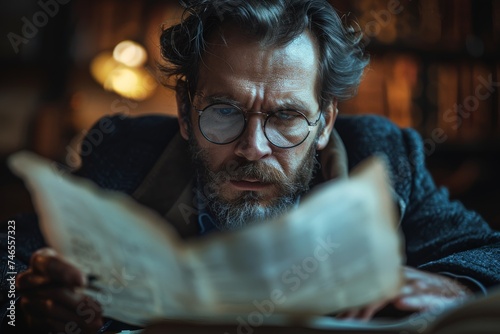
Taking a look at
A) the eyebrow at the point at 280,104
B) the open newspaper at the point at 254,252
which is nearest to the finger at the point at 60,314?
the open newspaper at the point at 254,252

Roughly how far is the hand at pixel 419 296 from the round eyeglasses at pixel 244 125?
0.35 m

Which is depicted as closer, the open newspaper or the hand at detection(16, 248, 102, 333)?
the open newspaper

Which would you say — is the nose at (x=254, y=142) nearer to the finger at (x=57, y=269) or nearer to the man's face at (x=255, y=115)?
the man's face at (x=255, y=115)

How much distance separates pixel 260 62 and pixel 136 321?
0.51 metres

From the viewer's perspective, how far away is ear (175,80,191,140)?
125 centimetres

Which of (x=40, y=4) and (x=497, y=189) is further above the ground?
(x=40, y=4)

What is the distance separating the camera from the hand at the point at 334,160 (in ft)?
3.96

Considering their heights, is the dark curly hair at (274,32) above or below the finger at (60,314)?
above

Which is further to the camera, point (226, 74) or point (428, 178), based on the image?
point (428, 178)

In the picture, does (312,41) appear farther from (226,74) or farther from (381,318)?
(381,318)

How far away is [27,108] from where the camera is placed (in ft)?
8.80

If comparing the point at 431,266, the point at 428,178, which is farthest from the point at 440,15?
the point at 431,266

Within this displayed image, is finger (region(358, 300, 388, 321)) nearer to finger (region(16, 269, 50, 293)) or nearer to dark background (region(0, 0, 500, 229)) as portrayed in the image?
finger (region(16, 269, 50, 293))

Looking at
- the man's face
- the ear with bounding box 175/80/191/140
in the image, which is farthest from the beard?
the ear with bounding box 175/80/191/140
